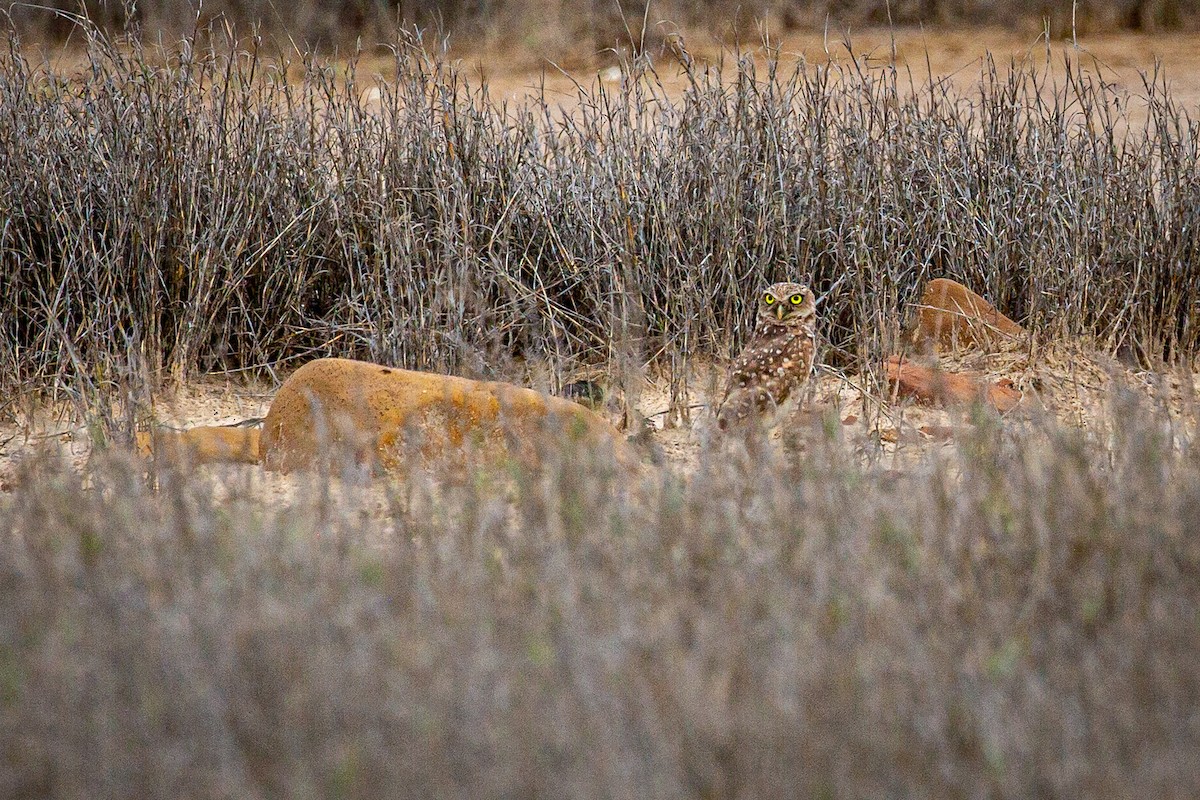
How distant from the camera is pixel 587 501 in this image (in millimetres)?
2330

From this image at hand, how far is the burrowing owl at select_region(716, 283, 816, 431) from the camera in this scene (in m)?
3.37

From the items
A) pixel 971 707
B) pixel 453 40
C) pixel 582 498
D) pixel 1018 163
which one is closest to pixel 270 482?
pixel 582 498

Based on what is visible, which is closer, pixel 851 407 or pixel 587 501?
pixel 587 501

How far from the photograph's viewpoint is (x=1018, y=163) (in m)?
4.60

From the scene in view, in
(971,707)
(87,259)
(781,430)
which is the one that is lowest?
(781,430)

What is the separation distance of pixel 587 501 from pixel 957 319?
2269mm

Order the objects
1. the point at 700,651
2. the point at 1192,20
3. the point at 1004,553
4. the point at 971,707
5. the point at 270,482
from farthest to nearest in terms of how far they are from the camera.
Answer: the point at 1192,20 → the point at 270,482 → the point at 1004,553 → the point at 700,651 → the point at 971,707

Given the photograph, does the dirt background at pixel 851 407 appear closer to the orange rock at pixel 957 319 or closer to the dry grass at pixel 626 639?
the orange rock at pixel 957 319

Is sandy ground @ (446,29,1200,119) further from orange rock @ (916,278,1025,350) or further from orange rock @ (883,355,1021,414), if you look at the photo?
orange rock @ (883,355,1021,414)

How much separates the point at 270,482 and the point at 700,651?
1.72m

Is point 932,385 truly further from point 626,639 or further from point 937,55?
point 937,55

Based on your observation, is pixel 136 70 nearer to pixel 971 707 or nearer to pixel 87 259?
pixel 87 259

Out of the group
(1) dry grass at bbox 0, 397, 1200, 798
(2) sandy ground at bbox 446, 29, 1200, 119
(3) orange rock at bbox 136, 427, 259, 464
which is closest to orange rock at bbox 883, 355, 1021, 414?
(1) dry grass at bbox 0, 397, 1200, 798

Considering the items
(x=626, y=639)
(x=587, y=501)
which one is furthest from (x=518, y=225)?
(x=626, y=639)
